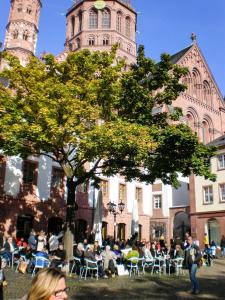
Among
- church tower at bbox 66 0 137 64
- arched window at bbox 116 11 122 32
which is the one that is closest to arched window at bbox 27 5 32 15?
church tower at bbox 66 0 137 64

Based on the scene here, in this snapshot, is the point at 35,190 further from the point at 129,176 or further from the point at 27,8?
the point at 27,8

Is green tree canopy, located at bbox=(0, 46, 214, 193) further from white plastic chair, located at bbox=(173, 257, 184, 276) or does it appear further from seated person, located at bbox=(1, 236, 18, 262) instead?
white plastic chair, located at bbox=(173, 257, 184, 276)

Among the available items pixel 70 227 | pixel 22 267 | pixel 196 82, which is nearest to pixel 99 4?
pixel 196 82

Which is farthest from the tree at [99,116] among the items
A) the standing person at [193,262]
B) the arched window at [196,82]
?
the arched window at [196,82]

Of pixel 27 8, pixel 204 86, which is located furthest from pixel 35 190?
pixel 27 8

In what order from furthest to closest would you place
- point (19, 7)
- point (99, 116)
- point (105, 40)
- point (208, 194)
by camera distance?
point (105, 40), point (19, 7), point (208, 194), point (99, 116)

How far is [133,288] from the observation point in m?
11.9

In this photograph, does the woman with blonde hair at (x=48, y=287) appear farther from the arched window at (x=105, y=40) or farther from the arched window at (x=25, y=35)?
the arched window at (x=105, y=40)

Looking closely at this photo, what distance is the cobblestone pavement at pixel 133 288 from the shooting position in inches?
413

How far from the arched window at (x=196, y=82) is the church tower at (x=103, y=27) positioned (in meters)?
15.5

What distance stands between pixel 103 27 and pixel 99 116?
52.3m

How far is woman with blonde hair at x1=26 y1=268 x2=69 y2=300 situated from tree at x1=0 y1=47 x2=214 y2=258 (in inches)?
491

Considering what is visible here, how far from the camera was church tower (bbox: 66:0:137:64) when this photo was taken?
6366cm

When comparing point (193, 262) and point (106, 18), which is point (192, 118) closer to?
point (106, 18)
